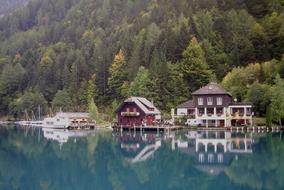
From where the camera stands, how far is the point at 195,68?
76.7 metres

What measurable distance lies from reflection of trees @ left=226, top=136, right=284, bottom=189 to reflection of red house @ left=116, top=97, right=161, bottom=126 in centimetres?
2928

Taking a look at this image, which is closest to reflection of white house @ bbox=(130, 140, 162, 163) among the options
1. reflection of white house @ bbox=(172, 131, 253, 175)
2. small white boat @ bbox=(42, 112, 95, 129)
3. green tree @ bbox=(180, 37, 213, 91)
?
reflection of white house @ bbox=(172, 131, 253, 175)

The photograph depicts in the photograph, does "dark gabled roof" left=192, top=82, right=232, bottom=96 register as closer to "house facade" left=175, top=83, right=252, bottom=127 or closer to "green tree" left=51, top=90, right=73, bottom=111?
"house facade" left=175, top=83, right=252, bottom=127

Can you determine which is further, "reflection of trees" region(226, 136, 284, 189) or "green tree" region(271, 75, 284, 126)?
"green tree" region(271, 75, 284, 126)

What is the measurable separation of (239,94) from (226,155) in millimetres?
33987

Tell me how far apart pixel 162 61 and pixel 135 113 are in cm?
1568

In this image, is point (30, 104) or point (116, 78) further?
point (30, 104)

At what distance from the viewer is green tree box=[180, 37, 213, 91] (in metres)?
75.9

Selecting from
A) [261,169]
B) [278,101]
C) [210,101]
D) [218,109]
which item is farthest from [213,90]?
[261,169]

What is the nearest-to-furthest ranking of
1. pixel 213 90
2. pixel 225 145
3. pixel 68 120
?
1. pixel 225 145
2. pixel 213 90
3. pixel 68 120

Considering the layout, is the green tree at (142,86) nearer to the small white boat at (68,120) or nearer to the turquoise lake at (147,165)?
the small white boat at (68,120)

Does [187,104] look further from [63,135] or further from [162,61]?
[63,135]

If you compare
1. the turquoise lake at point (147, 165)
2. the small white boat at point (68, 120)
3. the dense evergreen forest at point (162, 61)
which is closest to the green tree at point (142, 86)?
the dense evergreen forest at point (162, 61)

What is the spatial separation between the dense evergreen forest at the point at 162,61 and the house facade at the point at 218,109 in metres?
2.11
